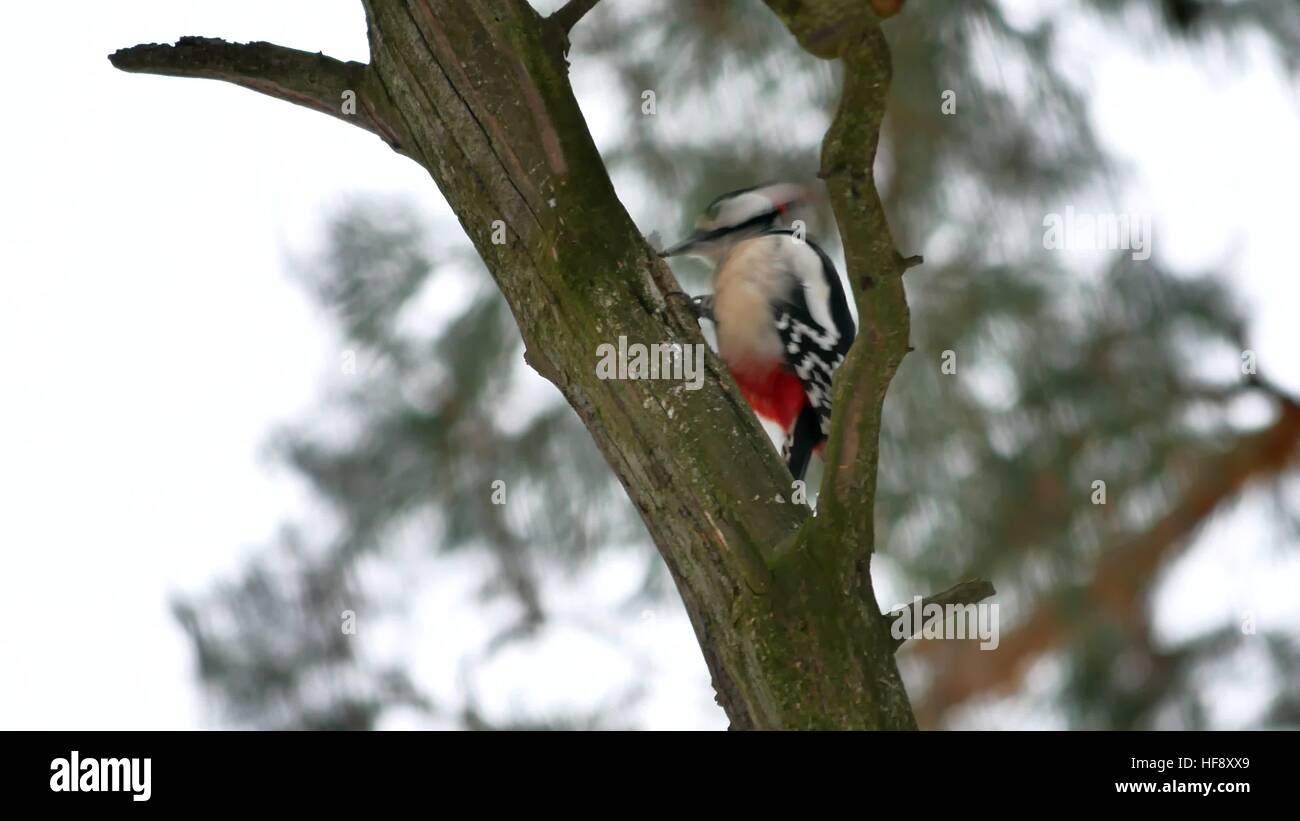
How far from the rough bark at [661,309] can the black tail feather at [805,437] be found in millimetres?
1141

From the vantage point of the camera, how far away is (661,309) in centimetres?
176

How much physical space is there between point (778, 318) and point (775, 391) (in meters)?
0.17

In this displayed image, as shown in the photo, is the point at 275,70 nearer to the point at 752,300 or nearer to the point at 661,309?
the point at 661,309

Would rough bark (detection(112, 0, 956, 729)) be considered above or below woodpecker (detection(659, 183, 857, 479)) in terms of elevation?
below

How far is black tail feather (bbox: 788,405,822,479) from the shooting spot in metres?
Answer: 2.88

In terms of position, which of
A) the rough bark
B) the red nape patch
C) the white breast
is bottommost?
the rough bark

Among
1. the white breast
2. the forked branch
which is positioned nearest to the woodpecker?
the white breast

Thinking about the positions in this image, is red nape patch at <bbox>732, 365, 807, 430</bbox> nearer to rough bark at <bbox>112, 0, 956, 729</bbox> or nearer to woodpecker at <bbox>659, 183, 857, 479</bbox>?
woodpecker at <bbox>659, 183, 857, 479</bbox>

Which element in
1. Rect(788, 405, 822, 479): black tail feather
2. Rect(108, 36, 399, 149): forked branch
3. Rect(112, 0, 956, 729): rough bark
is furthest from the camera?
Rect(788, 405, 822, 479): black tail feather

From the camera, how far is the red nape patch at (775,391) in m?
2.94

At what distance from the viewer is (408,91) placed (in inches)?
74.5

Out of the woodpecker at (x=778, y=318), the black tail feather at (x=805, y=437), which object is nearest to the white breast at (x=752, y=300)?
the woodpecker at (x=778, y=318)

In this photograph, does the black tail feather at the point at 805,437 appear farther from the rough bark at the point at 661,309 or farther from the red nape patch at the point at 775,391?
the rough bark at the point at 661,309

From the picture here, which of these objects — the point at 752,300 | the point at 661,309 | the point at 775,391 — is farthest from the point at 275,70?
the point at 775,391
